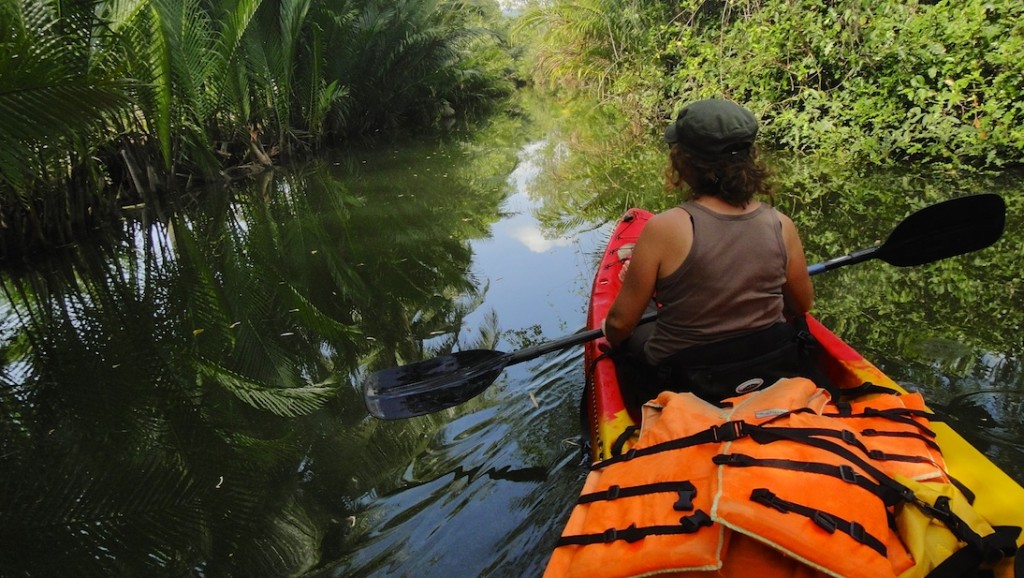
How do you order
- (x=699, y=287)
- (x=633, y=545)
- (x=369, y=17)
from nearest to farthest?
(x=633, y=545) < (x=699, y=287) < (x=369, y=17)

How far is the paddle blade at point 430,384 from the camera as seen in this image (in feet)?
9.25

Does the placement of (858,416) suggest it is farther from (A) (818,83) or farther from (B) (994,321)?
(A) (818,83)

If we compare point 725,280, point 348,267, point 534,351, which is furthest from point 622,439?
point 348,267

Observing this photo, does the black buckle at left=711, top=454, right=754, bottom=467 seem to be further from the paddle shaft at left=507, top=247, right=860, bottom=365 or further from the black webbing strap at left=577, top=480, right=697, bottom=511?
the paddle shaft at left=507, top=247, right=860, bottom=365

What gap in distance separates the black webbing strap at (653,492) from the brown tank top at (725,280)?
A: 68 cm

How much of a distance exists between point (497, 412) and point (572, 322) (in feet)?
4.02

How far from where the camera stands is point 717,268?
196 cm

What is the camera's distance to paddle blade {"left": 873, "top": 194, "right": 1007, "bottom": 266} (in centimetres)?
303

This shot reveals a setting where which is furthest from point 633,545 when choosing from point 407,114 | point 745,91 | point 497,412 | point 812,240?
point 407,114

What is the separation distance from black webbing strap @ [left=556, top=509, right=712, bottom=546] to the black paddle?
1.28 m

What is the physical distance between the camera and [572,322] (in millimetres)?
4383

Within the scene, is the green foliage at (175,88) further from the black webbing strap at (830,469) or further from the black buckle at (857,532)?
the black buckle at (857,532)

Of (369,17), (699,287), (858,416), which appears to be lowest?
(858,416)

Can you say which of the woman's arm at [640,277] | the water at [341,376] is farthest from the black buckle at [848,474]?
the water at [341,376]
